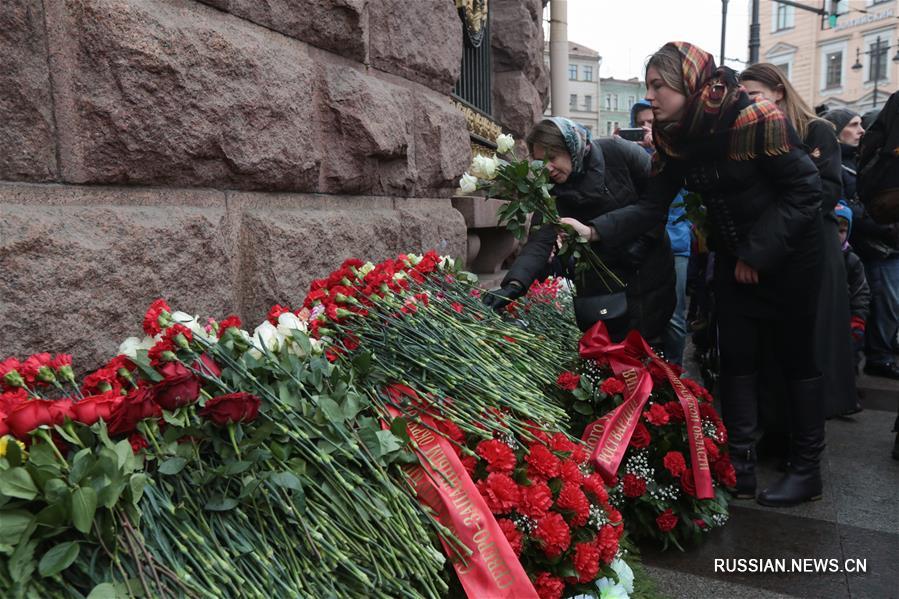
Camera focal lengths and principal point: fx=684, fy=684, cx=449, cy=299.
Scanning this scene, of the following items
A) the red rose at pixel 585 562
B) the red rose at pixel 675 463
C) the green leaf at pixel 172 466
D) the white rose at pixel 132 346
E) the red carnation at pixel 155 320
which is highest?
the red carnation at pixel 155 320

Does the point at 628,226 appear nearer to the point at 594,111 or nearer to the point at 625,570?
the point at 625,570

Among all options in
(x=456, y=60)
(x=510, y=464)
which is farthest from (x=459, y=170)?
(x=510, y=464)

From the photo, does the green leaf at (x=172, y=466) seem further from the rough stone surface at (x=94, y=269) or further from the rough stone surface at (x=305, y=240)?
the rough stone surface at (x=305, y=240)

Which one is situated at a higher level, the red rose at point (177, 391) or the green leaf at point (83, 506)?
the red rose at point (177, 391)

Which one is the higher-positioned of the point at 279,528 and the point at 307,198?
the point at 307,198

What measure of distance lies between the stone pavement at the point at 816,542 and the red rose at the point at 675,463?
0.32 m

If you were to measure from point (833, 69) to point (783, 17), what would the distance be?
5.05 meters

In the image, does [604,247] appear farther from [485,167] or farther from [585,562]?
[585,562]

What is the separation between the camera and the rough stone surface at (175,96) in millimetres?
1648

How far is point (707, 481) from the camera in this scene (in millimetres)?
2547

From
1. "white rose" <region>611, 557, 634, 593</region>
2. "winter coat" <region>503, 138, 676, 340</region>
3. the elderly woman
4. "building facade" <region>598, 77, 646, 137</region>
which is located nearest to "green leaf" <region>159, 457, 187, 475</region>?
"white rose" <region>611, 557, 634, 593</region>

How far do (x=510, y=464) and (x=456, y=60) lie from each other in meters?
2.53

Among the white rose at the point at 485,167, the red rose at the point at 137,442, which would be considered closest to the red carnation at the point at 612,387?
the white rose at the point at 485,167

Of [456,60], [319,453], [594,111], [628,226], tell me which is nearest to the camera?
[319,453]
